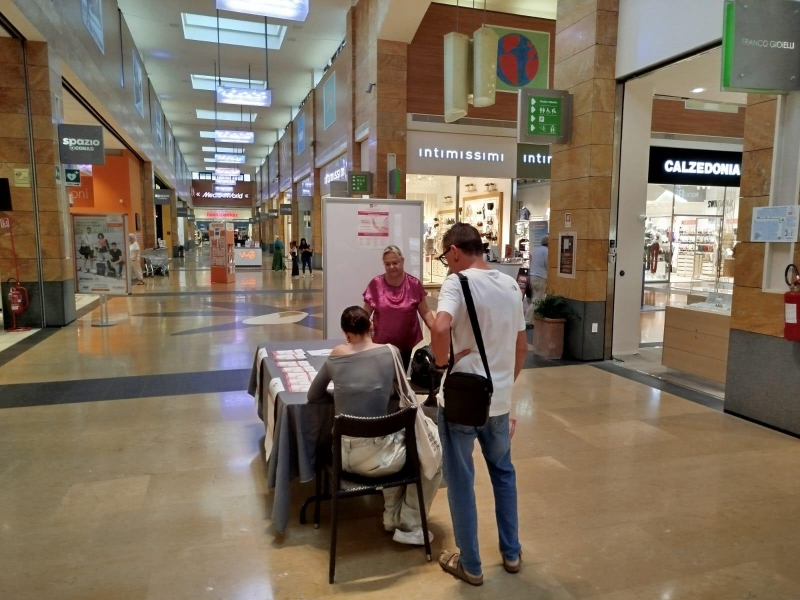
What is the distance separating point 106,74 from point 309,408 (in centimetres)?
1189

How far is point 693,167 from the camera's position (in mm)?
8336

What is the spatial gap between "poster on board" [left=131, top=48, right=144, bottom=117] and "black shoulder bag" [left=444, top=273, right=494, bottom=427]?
16111 millimetres

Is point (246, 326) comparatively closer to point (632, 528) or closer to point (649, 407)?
point (649, 407)

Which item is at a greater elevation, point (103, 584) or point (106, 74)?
point (106, 74)

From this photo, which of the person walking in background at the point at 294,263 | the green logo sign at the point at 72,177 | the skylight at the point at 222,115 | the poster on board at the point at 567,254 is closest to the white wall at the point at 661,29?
Result: the poster on board at the point at 567,254

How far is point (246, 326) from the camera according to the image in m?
8.45

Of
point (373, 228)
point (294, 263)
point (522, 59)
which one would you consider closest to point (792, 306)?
point (373, 228)

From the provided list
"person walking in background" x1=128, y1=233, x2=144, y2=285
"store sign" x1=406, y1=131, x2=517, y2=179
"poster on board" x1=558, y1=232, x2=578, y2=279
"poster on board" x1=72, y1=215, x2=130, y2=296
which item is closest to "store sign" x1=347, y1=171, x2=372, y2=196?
"store sign" x1=406, y1=131, x2=517, y2=179

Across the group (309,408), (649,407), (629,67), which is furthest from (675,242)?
(309,408)

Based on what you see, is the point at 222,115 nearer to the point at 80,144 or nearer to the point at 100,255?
the point at 80,144

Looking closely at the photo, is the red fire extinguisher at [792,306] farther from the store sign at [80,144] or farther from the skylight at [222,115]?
the skylight at [222,115]

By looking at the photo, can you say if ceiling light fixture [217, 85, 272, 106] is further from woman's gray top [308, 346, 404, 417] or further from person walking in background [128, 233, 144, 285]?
woman's gray top [308, 346, 404, 417]

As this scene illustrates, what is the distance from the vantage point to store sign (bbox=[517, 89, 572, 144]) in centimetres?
601

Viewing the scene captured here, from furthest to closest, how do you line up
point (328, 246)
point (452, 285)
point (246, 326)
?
1. point (246, 326)
2. point (328, 246)
3. point (452, 285)
